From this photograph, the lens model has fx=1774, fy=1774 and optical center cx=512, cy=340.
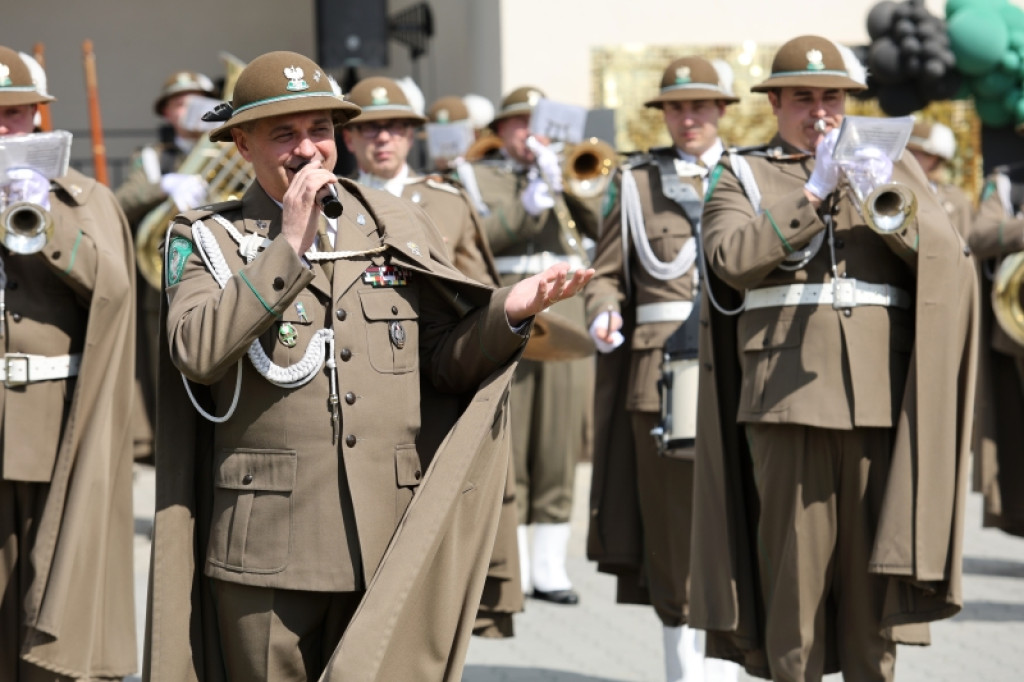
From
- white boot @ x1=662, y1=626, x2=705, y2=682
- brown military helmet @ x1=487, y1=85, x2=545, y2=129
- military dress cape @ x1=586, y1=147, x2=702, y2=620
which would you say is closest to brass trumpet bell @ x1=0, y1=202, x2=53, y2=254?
military dress cape @ x1=586, y1=147, x2=702, y2=620

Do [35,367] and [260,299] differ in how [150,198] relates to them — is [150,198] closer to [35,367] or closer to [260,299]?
[35,367]

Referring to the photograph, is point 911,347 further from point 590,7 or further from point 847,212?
point 590,7

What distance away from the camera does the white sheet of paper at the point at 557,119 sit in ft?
28.1

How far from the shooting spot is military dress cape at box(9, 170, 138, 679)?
18.8ft

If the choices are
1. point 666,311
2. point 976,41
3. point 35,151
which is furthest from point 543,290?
point 976,41

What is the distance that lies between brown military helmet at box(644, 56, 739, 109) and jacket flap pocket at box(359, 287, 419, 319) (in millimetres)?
3216

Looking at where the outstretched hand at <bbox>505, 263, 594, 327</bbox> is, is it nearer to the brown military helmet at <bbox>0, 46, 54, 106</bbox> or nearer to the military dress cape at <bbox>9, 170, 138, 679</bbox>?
the military dress cape at <bbox>9, 170, 138, 679</bbox>

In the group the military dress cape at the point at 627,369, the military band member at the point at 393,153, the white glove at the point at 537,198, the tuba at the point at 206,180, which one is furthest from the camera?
the tuba at the point at 206,180

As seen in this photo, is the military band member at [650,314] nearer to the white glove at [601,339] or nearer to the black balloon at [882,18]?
the white glove at [601,339]

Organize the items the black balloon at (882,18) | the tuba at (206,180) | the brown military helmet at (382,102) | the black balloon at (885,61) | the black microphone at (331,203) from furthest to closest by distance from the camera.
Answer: the black balloon at (882,18), the black balloon at (885,61), the tuba at (206,180), the brown military helmet at (382,102), the black microphone at (331,203)

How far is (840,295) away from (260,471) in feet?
7.07

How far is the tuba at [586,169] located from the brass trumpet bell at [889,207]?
3466 mm

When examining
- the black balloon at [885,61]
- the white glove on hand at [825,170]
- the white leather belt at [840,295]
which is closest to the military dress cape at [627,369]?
the white leather belt at [840,295]

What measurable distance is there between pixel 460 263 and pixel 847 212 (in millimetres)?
2007
